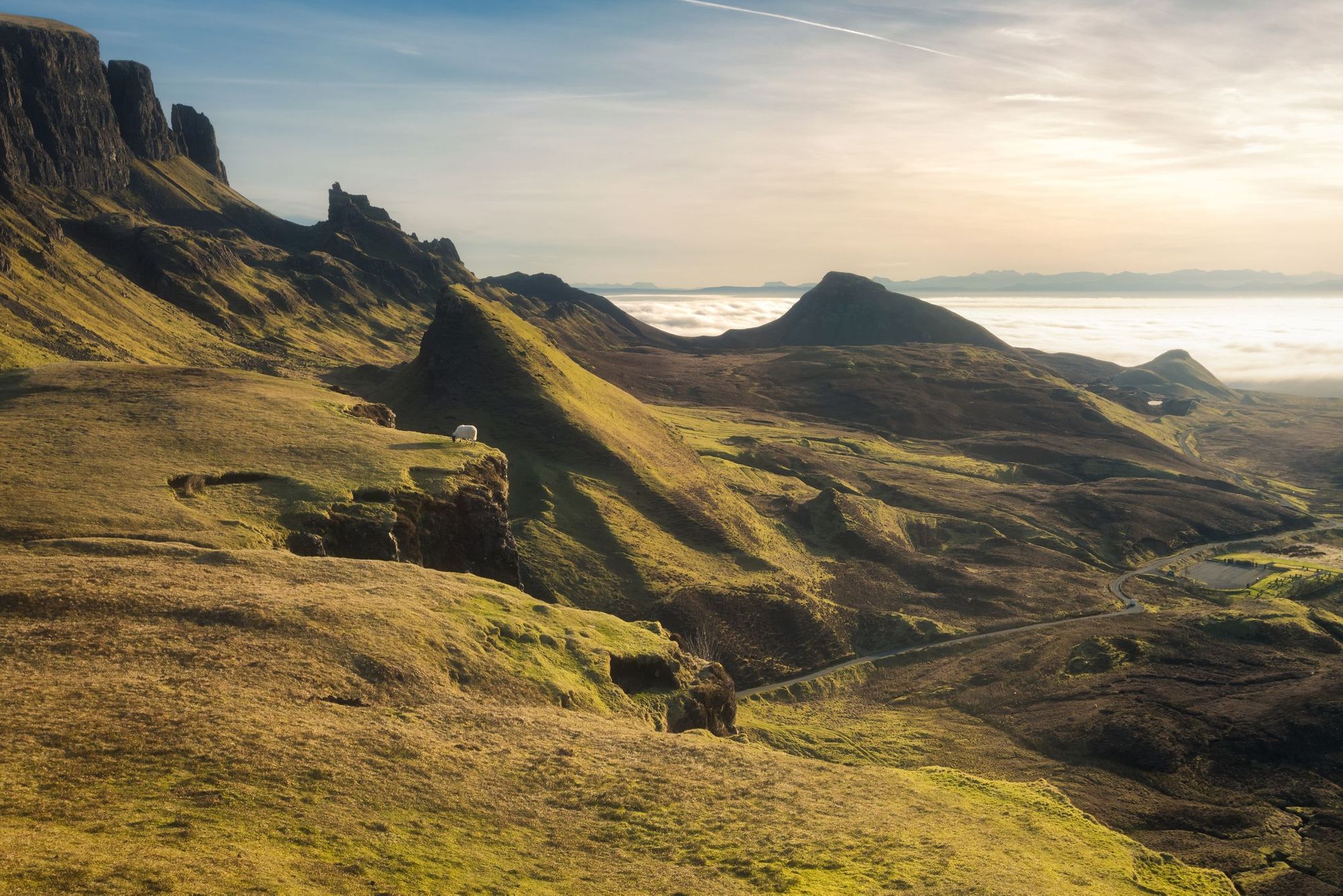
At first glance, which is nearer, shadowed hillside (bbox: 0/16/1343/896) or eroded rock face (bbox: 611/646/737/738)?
shadowed hillside (bbox: 0/16/1343/896)

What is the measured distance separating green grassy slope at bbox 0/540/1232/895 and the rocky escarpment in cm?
597

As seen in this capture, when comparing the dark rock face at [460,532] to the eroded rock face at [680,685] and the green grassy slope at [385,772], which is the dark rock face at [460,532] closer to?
the green grassy slope at [385,772]

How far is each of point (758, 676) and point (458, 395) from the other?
180ft

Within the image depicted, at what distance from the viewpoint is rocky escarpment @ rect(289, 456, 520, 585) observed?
176 feet

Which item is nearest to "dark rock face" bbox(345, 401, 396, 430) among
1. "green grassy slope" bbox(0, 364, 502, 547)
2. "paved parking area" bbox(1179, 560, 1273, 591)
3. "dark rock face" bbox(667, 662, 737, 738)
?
"green grassy slope" bbox(0, 364, 502, 547)

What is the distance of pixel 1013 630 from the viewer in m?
110

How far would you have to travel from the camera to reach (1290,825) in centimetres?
6253

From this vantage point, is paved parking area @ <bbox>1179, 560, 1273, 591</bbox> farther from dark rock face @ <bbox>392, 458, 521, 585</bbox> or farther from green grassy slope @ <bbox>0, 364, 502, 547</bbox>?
green grassy slope @ <bbox>0, 364, 502, 547</bbox>

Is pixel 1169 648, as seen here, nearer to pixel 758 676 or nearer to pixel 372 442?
pixel 758 676

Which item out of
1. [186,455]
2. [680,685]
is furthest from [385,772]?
[186,455]

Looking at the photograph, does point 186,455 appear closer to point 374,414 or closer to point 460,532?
point 460,532

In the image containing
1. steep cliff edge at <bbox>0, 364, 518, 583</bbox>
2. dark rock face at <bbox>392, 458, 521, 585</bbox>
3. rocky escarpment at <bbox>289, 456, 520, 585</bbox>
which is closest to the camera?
steep cliff edge at <bbox>0, 364, 518, 583</bbox>

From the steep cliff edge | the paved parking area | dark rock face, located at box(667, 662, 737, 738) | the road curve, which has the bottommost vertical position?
the road curve

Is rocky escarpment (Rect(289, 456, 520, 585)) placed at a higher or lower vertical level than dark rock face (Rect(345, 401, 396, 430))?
lower
